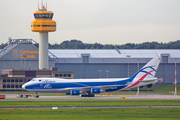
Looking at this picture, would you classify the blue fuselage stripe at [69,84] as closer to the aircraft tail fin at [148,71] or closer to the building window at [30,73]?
the aircraft tail fin at [148,71]

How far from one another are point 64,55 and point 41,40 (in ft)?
63.1

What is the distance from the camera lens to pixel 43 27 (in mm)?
123938

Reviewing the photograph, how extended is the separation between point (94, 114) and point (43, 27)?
275 feet

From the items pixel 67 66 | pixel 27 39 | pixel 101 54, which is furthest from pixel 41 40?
pixel 101 54

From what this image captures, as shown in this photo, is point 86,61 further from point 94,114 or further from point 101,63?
point 94,114

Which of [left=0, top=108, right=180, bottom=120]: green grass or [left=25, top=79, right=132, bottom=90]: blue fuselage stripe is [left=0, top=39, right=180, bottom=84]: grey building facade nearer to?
[left=25, top=79, right=132, bottom=90]: blue fuselage stripe

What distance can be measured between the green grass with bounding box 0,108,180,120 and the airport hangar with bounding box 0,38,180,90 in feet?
236

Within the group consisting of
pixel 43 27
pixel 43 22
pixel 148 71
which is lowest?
pixel 148 71

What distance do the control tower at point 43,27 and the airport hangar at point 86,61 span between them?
447 centimetres

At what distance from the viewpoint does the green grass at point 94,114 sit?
4084 cm

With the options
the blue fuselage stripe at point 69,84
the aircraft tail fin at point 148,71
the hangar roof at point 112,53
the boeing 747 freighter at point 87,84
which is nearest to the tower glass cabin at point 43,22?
the hangar roof at point 112,53

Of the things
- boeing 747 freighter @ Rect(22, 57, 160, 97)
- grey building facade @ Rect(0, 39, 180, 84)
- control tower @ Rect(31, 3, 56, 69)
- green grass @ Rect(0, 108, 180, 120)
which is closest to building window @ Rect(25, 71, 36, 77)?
control tower @ Rect(31, 3, 56, 69)

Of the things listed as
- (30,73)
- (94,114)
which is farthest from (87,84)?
(30,73)

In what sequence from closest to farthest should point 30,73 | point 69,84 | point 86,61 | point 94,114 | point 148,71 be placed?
point 94,114, point 69,84, point 148,71, point 30,73, point 86,61
